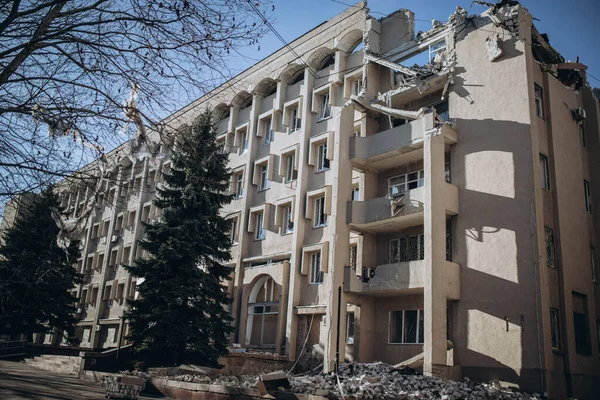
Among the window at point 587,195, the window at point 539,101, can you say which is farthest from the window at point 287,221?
the window at point 587,195

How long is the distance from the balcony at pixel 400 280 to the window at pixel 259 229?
845 centimetres

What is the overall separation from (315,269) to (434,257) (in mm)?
7849

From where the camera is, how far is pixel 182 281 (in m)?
21.6

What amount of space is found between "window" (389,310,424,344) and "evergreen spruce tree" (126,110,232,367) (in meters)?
7.04

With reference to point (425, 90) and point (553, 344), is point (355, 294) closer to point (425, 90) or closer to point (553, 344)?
point (553, 344)

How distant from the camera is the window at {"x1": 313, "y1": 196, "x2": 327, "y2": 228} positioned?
25.0 m

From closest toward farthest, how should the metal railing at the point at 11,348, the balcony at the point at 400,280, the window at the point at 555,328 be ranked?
the window at the point at 555,328 < the balcony at the point at 400,280 < the metal railing at the point at 11,348

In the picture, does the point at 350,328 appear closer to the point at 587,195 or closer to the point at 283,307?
the point at 283,307

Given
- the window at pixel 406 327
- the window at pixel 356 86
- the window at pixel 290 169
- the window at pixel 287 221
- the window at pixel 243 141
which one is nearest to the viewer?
the window at pixel 406 327

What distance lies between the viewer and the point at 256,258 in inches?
1069

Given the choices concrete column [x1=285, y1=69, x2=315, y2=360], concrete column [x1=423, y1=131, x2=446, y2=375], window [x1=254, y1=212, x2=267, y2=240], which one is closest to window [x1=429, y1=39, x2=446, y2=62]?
concrete column [x1=423, y1=131, x2=446, y2=375]

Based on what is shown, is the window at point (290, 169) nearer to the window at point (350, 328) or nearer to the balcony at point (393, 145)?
the balcony at point (393, 145)

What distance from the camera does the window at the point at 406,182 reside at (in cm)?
2152

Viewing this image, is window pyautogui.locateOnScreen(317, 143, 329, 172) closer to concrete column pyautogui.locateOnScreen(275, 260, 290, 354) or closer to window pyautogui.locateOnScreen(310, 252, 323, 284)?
window pyautogui.locateOnScreen(310, 252, 323, 284)
